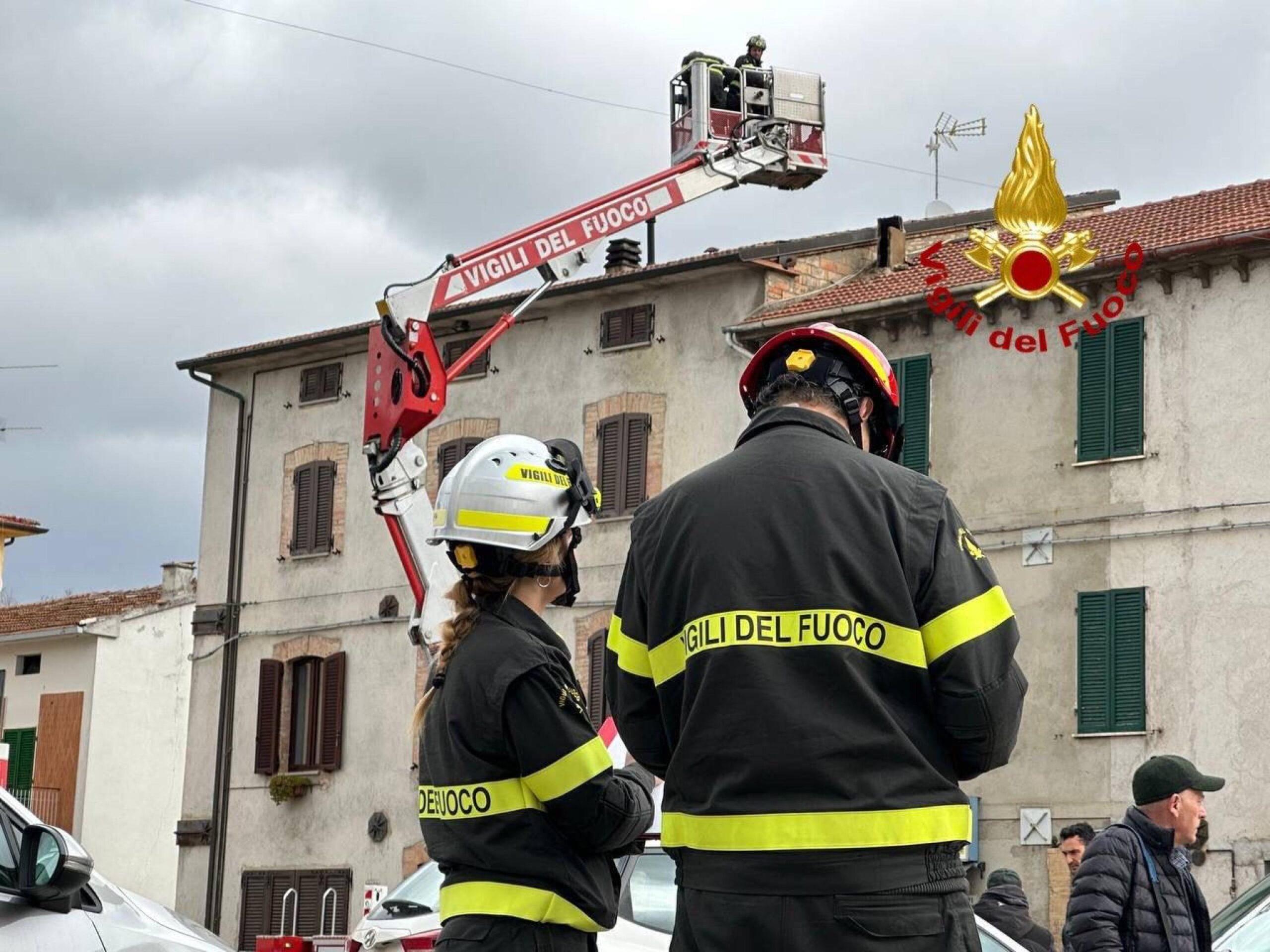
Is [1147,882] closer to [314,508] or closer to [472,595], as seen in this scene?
[472,595]

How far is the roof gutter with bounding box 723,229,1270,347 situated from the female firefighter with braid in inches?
757

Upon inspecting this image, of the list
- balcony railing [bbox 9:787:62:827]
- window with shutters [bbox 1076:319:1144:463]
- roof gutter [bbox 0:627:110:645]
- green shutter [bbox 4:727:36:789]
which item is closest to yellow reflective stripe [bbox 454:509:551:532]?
window with shutters [bbox 1076:319:1144:463]

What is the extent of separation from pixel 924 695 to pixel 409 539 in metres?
14.8

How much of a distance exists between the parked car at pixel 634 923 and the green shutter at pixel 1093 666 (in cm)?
1417

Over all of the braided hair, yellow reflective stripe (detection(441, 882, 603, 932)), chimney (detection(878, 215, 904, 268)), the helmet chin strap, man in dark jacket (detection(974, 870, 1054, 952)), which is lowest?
man in dark jacket (detection(974, 870, 1054, 952))

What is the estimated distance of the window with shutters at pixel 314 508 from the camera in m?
33.4

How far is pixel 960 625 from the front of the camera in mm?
3639

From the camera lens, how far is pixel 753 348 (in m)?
28.1

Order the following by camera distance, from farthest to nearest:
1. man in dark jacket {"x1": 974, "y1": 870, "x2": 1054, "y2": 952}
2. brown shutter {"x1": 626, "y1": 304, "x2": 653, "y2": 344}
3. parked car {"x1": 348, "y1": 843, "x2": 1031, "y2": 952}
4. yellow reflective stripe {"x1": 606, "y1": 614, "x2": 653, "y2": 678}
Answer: brown shutter {"x1": 626, "y1": 304, "x2": 653, "y2": 344} < man in dark jacket {"x1": 974, "y1": 870, "x2": 1054, "y2": 952} < parked car {"x1": 348, "y1": 843, "x2": 1031, "y2": 952} < yellow reflective stripe {"x1": 606, "y1": 614, "x2": 653, "y2": 678}

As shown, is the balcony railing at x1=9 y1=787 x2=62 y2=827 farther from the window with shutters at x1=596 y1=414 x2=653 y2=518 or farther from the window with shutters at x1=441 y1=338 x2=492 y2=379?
the window with shutters at x1=596 y1=414 x2=653 y2=518

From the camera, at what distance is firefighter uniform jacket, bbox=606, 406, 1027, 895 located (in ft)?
11.7

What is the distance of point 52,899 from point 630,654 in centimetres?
259

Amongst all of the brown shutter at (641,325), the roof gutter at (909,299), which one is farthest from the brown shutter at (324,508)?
the roof gutter at (909,299)

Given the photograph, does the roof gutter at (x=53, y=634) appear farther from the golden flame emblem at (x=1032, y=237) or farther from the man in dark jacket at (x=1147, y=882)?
the man in dark jacket at (x=1147, y=882)
